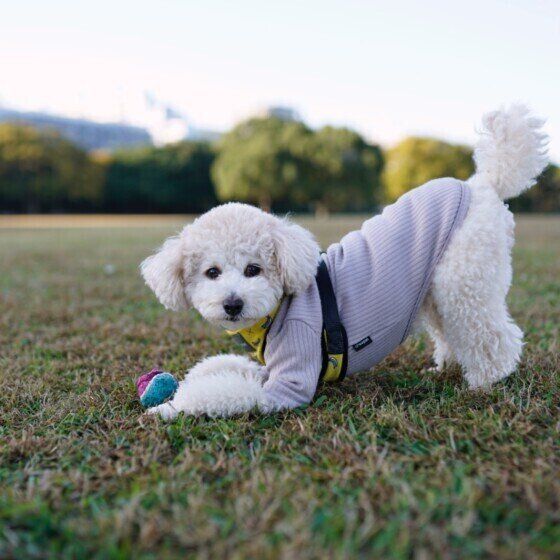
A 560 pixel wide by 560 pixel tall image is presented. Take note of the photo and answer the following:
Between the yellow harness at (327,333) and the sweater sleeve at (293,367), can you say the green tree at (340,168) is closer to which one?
the yellow harness at (327,333)

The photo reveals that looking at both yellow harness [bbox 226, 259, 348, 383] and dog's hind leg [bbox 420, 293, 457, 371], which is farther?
dog's hind leg [bbox 420, 293, 457, 371]

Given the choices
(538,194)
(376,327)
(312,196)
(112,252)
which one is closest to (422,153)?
(538,194)

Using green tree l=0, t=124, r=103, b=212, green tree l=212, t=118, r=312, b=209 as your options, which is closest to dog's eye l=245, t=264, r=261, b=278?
green tree l=212, t=118, r=312, b=209

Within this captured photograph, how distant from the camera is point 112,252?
1127cm

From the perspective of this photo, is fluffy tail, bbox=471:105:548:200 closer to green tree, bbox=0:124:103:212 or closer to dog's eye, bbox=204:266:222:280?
dog's eye, bbox=204:266:222:280

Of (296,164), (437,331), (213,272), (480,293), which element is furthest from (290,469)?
(296,164)

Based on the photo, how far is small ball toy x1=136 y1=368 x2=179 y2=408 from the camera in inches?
98.3

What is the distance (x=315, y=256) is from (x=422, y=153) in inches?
2062

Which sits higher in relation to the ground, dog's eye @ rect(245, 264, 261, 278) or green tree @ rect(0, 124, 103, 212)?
dog's eye @ rect(245, 264, 261, 278)

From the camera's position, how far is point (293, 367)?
2391 millimetres

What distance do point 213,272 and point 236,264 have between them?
13 cm

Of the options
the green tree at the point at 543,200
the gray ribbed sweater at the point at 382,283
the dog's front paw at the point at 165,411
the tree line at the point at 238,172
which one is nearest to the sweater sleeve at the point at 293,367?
the gray ribbed sweater at the point at 382,283

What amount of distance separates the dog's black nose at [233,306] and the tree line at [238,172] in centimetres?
3153

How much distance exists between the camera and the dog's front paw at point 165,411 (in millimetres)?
2289
